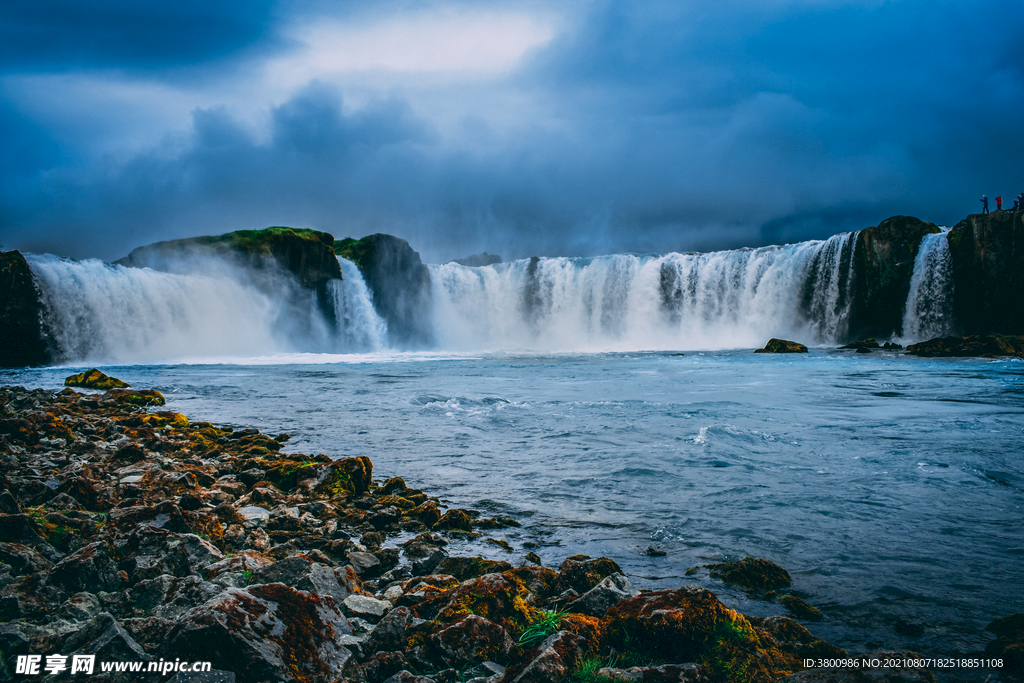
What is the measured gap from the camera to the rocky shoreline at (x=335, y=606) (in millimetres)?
2490

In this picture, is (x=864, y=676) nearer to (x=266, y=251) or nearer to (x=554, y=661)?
(x=554, y=661)

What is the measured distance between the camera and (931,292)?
38719 mm

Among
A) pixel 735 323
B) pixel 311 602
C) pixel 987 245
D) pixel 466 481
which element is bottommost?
pixel 466 481

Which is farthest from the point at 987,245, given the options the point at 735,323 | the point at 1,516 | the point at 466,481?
the point at 1,516

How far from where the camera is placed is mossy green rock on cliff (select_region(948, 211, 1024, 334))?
3416 cm

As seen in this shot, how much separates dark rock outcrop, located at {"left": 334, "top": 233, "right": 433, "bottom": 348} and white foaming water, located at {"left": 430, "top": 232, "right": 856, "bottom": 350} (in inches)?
62.7

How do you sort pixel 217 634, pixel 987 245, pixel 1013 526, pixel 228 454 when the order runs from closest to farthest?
pixel 217 634, pixel 1013 526, pixel 228 454, pixel 987 245

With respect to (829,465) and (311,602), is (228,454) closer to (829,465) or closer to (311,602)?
(311,602)

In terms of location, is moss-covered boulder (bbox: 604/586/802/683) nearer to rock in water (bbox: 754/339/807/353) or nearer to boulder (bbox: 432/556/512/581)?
boulder (bbox: 432/556/512/581)

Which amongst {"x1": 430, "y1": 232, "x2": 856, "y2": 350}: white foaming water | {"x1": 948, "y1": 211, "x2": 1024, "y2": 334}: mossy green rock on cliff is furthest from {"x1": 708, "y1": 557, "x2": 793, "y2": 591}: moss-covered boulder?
{"x1": 430, "y1": 232, "x2": 856, "y2": 350}: white foaming water

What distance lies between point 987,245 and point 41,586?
47166 millimetres

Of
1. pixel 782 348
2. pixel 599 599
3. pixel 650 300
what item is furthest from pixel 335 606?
pixel 650 300

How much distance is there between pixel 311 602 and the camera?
2912 mm

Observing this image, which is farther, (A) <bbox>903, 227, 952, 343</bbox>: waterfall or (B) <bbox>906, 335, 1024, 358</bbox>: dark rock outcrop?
(A) <bbox>903, 227, 952, 343</bbox>: waterfall
